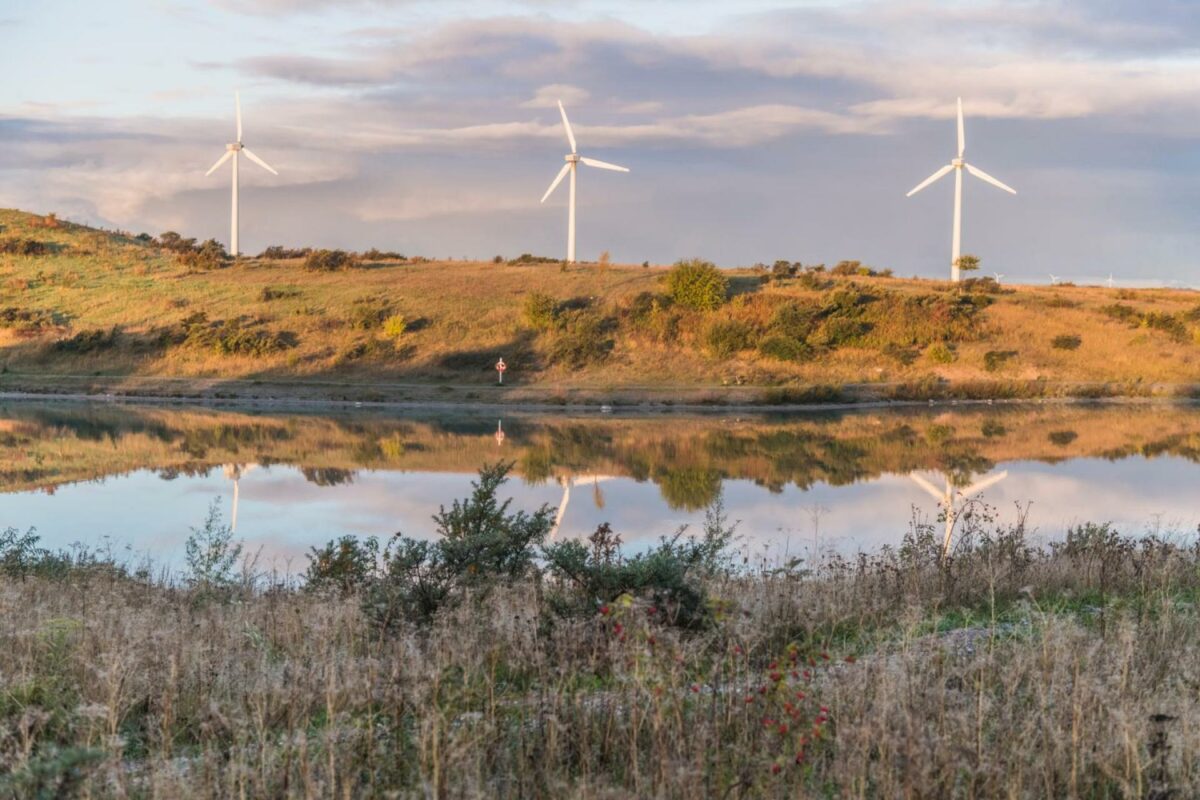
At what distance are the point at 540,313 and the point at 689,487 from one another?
39467mm

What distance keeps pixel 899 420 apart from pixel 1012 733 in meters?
40.1

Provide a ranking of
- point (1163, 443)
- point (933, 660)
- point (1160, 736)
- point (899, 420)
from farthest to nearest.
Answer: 1. point (899, 420)
2. point (1163, 443)
3. point (933, 660)
4. point (1160, 736)

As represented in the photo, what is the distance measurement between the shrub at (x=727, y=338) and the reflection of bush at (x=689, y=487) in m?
31.3

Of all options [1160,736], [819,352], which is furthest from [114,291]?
[1160,736]

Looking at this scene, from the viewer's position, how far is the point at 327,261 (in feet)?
270

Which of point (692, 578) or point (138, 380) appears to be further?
point (138, 380)

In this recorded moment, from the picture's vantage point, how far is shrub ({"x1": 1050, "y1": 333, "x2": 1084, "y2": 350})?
6456 centimetres

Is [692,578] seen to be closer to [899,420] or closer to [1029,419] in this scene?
[899,420]

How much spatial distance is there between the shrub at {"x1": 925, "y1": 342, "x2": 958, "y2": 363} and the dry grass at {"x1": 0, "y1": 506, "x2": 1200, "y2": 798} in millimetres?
53349

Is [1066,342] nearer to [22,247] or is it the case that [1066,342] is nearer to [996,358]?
[996,358]

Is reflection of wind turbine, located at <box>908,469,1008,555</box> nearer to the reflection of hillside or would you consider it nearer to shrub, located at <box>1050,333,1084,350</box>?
the reflection of hillside

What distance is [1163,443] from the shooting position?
37.0 m

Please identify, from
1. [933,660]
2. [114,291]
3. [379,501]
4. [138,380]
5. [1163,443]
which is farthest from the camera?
[114,291]

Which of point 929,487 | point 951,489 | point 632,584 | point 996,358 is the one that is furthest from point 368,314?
point 632,584
